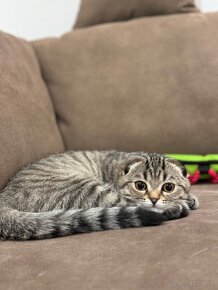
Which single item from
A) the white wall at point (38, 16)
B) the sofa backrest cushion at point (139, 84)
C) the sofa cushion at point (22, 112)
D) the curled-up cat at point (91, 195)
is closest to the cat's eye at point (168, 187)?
the curled-up cat at point (91, 195)

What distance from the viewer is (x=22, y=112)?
1653 mm

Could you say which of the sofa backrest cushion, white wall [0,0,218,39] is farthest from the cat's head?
white wall [0,0,218,39]

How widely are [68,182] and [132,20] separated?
1.04 meters

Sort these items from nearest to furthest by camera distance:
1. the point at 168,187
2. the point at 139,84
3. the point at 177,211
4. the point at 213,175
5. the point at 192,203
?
1. the point at 177,211
2. the point at 192,203
3. the point at 168,187
4. the point at 213,175
5. the point at 139,84

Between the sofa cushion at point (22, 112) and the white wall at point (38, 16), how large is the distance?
25.5 inches

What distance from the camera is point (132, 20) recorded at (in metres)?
2.13

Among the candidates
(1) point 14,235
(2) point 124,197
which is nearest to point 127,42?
(2) point 124,197

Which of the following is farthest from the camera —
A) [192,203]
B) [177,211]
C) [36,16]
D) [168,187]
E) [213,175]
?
[36,16]

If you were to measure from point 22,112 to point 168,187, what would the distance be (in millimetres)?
633

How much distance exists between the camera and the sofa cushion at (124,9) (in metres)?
2.14

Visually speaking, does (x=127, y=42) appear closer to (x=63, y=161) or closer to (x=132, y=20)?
(x=132, y=20)

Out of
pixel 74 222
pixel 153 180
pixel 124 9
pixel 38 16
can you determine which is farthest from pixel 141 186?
pixel 38 16

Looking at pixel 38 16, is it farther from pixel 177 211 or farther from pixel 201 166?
pixel 177 211

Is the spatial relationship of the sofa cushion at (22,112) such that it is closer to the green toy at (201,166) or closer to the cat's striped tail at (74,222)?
the cat's striped tail at (74,222)
